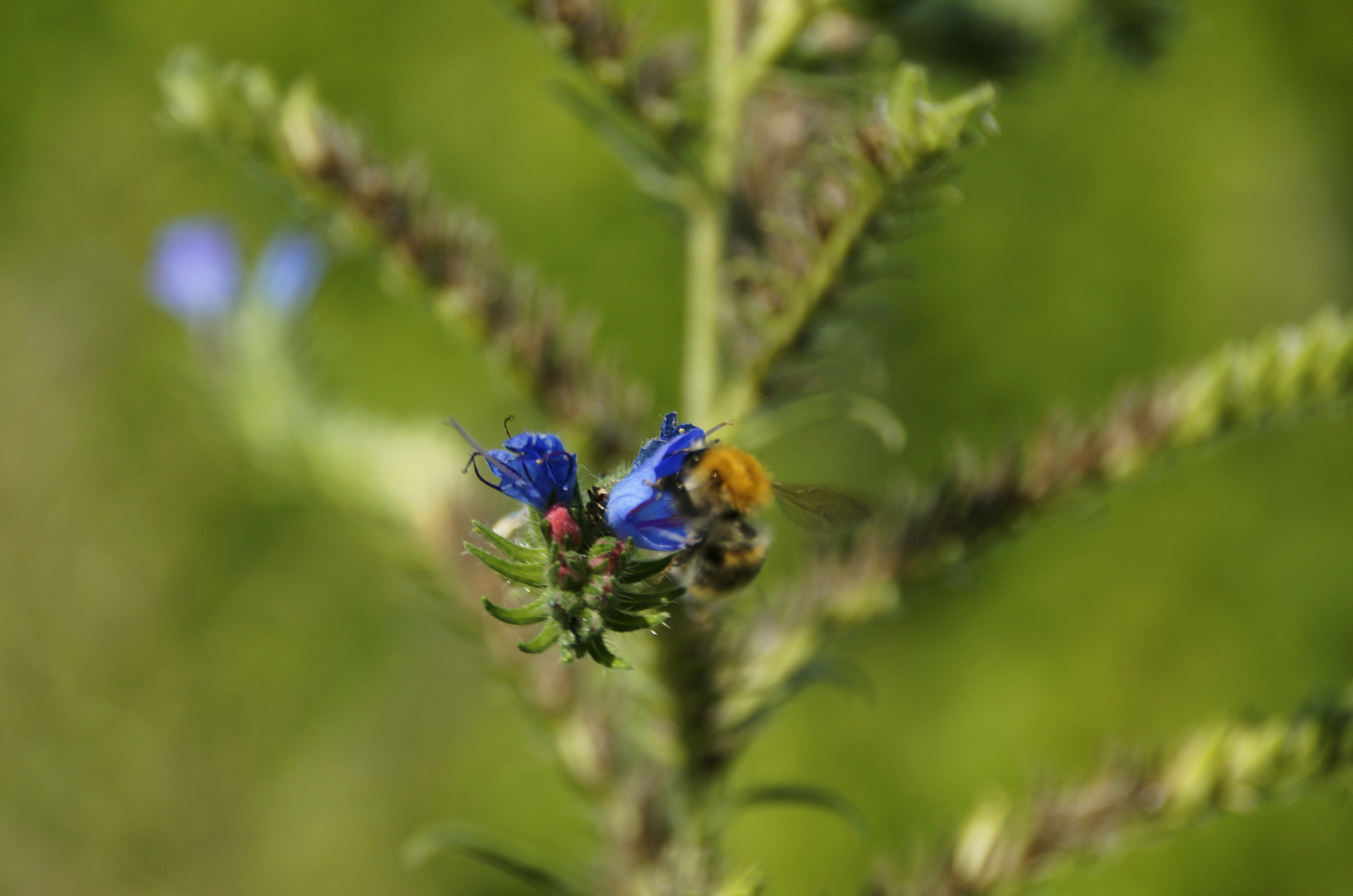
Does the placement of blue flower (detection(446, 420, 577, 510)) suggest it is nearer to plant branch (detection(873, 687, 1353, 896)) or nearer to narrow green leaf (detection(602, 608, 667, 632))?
narrow green leaf (detection(602, 608, 667, 632))

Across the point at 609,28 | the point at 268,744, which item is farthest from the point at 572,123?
the point at 609,28

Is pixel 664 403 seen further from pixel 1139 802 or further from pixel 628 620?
pixel 628 620

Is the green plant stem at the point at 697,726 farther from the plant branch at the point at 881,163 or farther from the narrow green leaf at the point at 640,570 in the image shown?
the plant branch at the point at 881,163

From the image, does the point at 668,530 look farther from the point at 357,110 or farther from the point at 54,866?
the point at 357,110

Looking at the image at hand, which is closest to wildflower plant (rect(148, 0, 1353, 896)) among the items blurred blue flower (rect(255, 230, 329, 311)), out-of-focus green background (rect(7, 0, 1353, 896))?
blurred blue flower (rect(255, 230, 329, 311))

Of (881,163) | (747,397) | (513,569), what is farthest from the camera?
(747,397)

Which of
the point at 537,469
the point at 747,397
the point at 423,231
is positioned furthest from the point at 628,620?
the point at 423,231

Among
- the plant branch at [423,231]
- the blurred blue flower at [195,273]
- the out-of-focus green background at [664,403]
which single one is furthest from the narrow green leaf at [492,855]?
the out-of-focus green background at [664,403]
